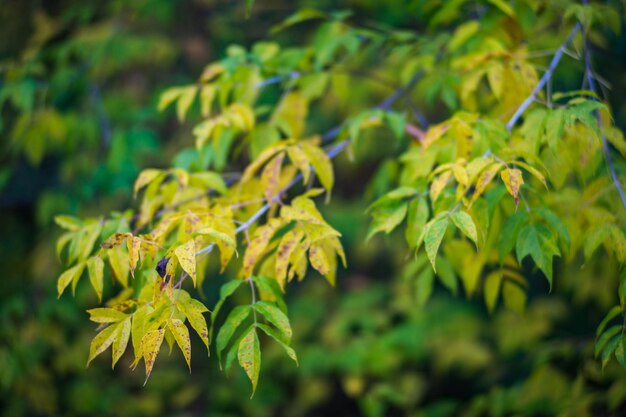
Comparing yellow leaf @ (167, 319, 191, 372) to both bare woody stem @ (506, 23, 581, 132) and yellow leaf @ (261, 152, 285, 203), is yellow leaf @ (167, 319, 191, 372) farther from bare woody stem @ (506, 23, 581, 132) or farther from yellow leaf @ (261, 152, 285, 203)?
bare woody stem @ (506, 23, 581, 132)

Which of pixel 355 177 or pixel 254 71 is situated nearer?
pixel 254 71

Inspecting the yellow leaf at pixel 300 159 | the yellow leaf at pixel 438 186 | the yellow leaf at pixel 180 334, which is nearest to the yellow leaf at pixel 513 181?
the yellow leaf at pixel 438 186

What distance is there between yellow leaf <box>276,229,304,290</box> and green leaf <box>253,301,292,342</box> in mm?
108

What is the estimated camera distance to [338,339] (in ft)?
12.4

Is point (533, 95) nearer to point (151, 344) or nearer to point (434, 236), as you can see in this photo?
point (434, 236)

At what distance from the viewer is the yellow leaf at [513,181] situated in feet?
4.38

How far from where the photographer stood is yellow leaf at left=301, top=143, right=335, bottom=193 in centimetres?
184

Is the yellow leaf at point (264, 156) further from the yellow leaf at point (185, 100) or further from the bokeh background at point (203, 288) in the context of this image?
the bokeh background at point (203, 288)

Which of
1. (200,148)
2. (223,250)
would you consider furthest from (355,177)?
(223,250)

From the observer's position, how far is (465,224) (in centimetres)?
135

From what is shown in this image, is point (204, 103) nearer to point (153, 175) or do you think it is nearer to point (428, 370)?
point (153, 175)

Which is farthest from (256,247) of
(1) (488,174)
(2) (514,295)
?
(2) (514,295)

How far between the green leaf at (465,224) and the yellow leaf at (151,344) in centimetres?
79

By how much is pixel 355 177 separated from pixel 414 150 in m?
3.66
